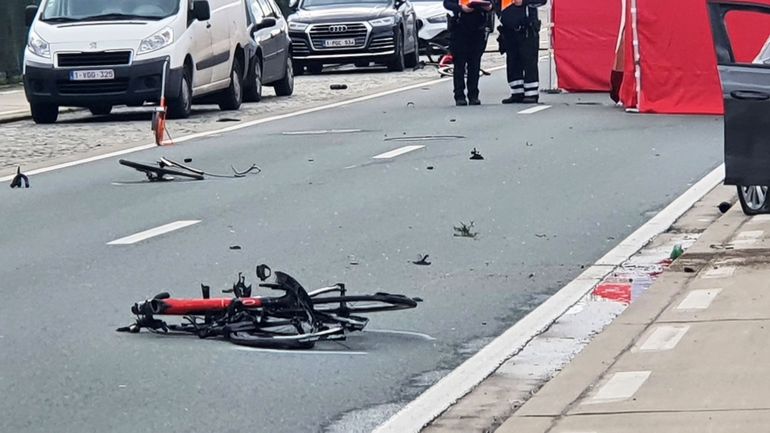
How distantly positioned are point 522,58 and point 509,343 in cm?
1570

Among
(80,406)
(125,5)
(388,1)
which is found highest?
(80,406)

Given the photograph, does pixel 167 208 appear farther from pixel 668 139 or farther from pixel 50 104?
pixel 50 104

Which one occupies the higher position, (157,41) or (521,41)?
(157,41)

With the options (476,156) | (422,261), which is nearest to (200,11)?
(476,156)

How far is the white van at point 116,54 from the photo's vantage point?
22781mm

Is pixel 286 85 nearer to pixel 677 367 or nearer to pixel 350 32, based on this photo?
pixel 350 32

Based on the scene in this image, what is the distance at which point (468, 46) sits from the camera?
78.7 feet

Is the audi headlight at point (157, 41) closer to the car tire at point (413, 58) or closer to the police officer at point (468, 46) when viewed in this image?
the police officer at point (468, 46)

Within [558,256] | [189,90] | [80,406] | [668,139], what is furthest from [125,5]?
[80,406]

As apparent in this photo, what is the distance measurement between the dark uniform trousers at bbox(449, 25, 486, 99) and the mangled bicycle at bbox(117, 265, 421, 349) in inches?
603

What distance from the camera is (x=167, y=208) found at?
45.1 feet

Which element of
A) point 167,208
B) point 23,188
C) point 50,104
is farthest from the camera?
point 50,104

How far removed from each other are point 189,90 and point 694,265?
14298 mm

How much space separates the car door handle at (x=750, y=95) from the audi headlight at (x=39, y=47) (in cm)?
1347
